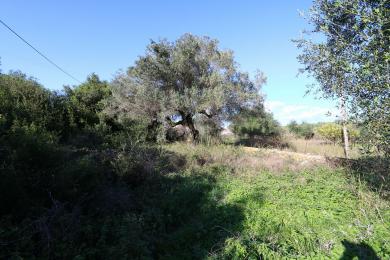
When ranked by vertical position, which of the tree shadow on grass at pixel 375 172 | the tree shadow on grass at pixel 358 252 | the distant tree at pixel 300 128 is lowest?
the tree shadow on grass at pixel 358 252

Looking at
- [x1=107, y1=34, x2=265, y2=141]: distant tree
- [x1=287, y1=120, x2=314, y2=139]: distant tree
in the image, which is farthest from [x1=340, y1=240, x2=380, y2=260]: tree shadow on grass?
[x1=287, y1=120, x2=314, y2=139]: distant tree

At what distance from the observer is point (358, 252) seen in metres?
4.79

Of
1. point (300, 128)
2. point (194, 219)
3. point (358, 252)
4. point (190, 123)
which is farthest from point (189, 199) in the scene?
point (300, 128)

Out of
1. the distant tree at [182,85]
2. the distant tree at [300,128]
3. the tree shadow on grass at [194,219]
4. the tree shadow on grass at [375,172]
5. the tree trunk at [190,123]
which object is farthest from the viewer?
the distant tree at [300,128]

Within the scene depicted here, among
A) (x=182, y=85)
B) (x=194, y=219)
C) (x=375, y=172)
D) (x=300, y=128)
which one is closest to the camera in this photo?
(x=194, y=219)

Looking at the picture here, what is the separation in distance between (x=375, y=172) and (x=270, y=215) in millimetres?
2797

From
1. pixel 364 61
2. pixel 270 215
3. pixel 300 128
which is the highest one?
pixel 300 128

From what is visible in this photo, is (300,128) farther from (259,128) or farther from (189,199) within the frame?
(189,199)

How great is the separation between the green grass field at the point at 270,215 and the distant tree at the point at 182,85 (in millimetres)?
6156

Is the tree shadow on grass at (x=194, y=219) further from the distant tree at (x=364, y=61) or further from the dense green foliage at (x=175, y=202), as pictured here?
the distant tree at (x=364, y=61)

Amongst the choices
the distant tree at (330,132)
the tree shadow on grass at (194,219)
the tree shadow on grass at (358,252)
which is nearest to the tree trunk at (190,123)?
the tree shadow on grass at (194,219)

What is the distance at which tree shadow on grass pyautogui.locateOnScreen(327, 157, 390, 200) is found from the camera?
6489 mm

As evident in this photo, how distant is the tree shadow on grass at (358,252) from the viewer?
466cm

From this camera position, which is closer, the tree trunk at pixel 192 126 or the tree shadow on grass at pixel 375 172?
the tree shadow on grass at pixel 375 172
